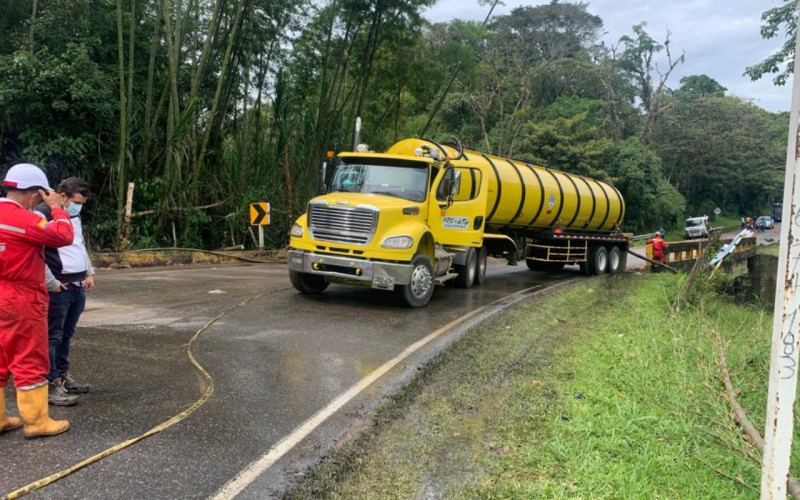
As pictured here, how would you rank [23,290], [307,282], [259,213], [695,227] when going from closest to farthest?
[23,290]
[307,282]
[259,213]
[695,227]

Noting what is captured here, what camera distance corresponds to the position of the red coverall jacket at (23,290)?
3.59m

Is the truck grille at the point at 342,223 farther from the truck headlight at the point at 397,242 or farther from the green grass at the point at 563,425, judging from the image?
the green grass at the point at 563,425

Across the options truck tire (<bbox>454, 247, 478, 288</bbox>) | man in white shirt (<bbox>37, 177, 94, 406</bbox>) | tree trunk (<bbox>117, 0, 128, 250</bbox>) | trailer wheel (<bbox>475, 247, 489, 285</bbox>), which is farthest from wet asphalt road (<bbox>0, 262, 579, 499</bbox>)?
tree trunk (<bbox>117, 0, 128, 250</bbox>)

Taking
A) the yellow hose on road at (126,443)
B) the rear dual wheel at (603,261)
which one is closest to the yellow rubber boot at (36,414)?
the yellow hose on road at (126,443)

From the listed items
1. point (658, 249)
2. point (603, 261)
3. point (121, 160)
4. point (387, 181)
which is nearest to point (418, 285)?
point (387, 181)

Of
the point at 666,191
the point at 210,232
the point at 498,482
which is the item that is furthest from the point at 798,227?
the point at 666,191

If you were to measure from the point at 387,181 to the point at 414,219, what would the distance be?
0.91 meters

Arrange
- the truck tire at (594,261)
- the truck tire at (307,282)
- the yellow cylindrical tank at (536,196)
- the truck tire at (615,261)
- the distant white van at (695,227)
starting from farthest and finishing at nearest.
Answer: the distant white van at (695,227)
the truck tire at (615,261)
the truck tire at (594,261)
the yellow cylindrical tank at (536,196)
the truck tire at (307,282)

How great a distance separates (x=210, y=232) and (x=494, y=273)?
833cm

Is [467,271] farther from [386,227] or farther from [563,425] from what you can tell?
[563,425]

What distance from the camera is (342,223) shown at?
8789 mm

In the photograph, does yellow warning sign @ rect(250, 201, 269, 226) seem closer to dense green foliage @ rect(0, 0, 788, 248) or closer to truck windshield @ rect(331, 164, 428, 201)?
dense green foliage @ rect(0, 0, 788, 248)

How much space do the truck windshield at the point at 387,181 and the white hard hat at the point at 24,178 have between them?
611 cm

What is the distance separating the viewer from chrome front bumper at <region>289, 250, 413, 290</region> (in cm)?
856
